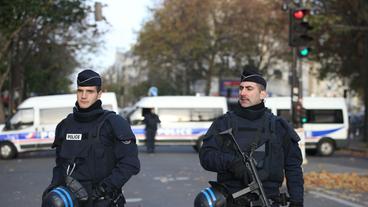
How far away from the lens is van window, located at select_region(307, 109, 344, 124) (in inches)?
891

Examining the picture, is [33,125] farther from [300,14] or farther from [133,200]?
[133,200]

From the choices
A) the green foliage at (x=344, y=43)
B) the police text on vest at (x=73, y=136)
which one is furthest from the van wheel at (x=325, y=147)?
the police text on vest at (x=73, y=136)

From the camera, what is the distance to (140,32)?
46094 mm

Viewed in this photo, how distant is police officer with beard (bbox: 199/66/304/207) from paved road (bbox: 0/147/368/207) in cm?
532

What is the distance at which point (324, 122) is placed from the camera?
74.2 ft

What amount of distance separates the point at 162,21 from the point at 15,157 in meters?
24.7

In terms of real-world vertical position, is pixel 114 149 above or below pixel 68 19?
below

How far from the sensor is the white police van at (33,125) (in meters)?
20.5

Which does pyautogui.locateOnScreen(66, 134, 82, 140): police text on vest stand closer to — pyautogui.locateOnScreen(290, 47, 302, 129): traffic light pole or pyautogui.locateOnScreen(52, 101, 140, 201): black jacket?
pyautogui.locateOnScreen(52, 101, 140, 201): black jacket

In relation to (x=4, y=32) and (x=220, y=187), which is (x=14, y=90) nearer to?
(x=4, y=32)

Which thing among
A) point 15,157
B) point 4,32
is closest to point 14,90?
point 4,32

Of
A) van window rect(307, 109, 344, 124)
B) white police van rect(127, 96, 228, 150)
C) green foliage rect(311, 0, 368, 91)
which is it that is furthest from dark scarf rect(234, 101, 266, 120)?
green foliage rect(311, 0, 368, 91)

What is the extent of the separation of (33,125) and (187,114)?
231 inches

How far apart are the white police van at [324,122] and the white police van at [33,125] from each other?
699 cm
